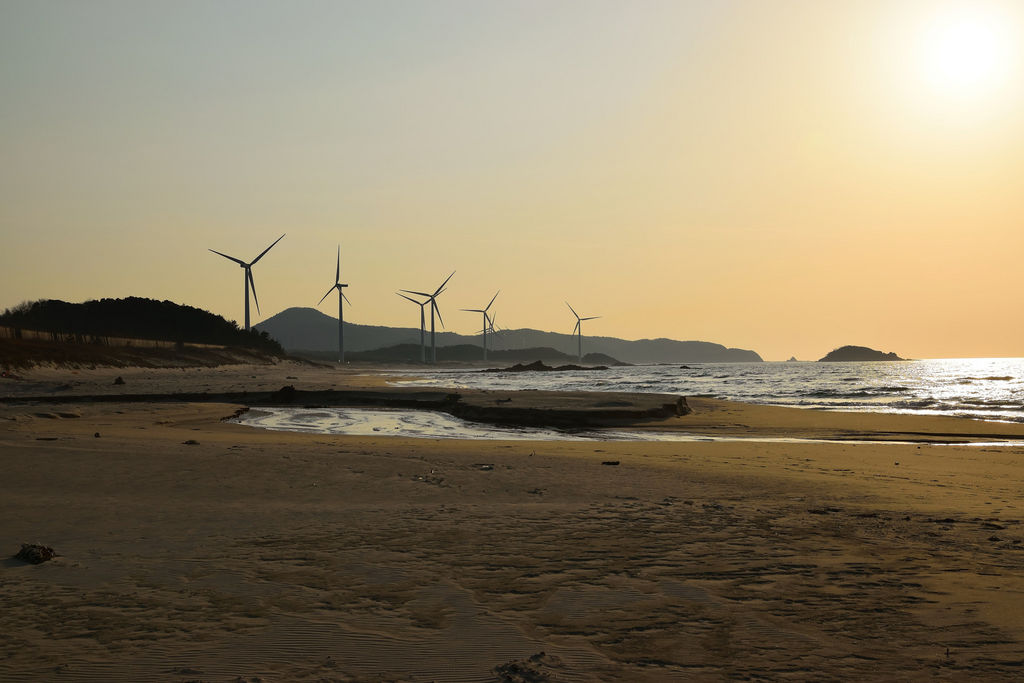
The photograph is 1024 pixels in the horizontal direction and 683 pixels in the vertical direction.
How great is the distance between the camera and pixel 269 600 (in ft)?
18.8

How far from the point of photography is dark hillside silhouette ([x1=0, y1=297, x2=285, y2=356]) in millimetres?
96188

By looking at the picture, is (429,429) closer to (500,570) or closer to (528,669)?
(500,570)

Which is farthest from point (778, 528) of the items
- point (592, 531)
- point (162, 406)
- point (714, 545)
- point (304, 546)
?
point (162, 406)

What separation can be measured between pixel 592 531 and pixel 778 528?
2183mm

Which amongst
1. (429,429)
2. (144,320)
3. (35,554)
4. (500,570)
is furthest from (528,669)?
(144,320)

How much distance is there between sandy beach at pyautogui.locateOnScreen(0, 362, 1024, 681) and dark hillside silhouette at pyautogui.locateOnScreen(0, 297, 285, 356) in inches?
3673

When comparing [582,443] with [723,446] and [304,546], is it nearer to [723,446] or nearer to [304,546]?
[723,446]

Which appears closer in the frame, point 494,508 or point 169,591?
point 169,591

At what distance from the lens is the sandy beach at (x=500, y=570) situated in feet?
15.6

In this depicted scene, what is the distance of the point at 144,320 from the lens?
106 m

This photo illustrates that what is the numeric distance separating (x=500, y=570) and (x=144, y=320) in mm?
113348

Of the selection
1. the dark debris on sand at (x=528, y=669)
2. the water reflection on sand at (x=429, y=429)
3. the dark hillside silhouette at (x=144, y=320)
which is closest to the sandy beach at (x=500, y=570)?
the dark debris on sand at (x=528, y=669)

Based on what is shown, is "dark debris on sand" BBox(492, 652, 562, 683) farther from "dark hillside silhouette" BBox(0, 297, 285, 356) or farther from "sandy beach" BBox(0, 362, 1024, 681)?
"dark hillside silhouette" BBox(0, 297, 285, 356)

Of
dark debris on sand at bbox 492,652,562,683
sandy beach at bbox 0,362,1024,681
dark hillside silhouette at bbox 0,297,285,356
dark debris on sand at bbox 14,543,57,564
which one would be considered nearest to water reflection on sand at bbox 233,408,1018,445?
sandy beach at bbox 0,362,1024,681
